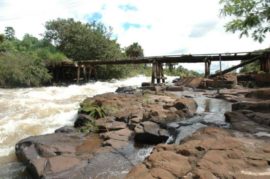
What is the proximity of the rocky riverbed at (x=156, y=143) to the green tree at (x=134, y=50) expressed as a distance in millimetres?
39999

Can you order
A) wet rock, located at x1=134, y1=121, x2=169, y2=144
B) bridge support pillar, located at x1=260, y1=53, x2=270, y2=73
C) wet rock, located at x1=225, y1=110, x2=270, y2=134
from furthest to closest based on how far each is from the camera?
bridge support pillar, located at x1=260, y1=53, x2=270, y2=73 < wet rock, located at x1=134, y1=121, x2=169, y2=144 < wet rock, located at x1=225, y1=110, x2=270, y2=134

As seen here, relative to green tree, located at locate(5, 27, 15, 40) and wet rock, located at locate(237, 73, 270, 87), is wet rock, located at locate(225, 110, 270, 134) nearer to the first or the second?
wet rock, located at locate(237, 73, 270, 87)

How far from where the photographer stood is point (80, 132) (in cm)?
940

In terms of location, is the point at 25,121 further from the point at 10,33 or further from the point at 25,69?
the point at 10,33

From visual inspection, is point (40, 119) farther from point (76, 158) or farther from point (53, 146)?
point (76, 158)

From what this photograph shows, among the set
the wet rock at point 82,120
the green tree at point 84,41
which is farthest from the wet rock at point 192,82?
the green tree at point 84,41

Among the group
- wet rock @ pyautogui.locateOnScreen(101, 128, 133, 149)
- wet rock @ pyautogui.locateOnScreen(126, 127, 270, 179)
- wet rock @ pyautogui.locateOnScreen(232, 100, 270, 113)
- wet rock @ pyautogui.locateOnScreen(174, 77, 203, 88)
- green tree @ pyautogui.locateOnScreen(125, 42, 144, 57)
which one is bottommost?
wet rock @ pyautogui.locateOnScreen(101, 128, 133, 149)

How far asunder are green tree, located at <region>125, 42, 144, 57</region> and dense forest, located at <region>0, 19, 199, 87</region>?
5459 mm

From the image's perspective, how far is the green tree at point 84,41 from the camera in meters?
34.8

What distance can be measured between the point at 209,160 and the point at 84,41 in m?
31.4

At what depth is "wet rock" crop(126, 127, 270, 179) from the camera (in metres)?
4.62

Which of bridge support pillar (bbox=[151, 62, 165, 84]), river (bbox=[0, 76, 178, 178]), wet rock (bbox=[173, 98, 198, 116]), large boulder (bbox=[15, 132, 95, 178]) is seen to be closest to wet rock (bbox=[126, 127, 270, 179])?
large boulder (bbox=[15, 132, 95, 178])

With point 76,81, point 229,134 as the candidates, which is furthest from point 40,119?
point 76,81

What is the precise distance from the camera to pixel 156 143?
7926 millimetres
